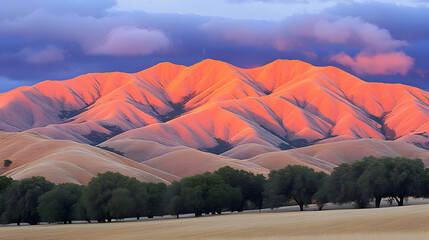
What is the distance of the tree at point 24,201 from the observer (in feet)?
449

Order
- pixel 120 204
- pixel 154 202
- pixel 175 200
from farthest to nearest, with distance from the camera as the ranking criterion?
pixel 154 202
pixel 175 200
pixel 120 204

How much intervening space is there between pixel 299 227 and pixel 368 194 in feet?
211

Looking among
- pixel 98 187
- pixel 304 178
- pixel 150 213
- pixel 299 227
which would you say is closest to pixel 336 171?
pixel 304 178

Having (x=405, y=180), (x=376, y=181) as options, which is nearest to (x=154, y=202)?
(x=376, y=181)

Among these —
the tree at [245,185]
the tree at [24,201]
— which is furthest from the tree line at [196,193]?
the tree at [245,185]

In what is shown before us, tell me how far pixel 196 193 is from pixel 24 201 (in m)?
41.1

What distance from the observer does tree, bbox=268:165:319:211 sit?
486ft

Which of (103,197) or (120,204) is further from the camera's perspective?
(103,197)

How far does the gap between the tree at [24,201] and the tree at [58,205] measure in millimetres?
4848

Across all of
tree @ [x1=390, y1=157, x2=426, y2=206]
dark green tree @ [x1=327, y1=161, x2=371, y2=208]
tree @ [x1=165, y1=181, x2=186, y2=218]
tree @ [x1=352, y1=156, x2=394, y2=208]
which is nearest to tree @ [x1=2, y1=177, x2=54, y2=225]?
tree @ [x1=165, y1=181, x2=186, y2=218]

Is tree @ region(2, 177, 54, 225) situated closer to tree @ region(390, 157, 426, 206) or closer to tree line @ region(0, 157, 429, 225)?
tree line @ region(0, 157, 429, 225)

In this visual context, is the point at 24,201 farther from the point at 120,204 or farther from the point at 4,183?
the point at 120,204

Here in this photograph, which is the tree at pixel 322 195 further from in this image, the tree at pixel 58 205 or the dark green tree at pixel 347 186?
the tree at pixel 58 205

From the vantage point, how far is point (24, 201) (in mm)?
138625
